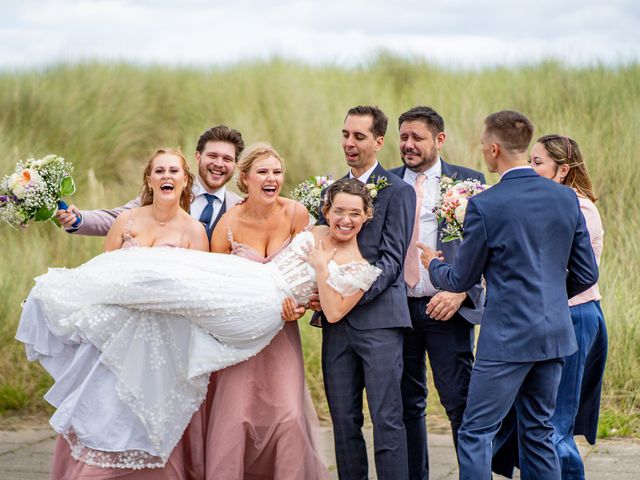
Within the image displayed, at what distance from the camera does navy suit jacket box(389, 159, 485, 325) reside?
5.09 m

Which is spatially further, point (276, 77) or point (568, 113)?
point (276, 77)

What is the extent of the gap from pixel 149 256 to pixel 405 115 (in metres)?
1.57

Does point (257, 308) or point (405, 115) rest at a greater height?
point (405, 115)

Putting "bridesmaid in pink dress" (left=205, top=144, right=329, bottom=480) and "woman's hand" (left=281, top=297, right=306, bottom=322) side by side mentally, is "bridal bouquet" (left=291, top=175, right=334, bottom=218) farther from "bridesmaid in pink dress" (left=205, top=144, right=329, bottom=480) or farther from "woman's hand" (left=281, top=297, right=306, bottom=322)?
"woman's hand" (left=281, top=297, right=306, bottom=322)

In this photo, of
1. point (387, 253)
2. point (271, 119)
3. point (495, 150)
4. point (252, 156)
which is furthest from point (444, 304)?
point (271, 119)

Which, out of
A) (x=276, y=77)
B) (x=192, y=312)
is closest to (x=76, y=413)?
(x=192, y=312)

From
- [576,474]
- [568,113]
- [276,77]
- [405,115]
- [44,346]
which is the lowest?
[576,474]

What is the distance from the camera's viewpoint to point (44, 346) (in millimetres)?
5066

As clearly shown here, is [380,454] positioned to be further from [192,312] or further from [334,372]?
[192,312]

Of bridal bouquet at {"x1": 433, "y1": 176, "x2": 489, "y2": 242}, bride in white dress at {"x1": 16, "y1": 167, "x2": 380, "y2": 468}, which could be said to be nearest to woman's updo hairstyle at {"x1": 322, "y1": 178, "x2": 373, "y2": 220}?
bride in white dress at {"x1": 16, "y1": 167, "x2": 380, "y2": 468}

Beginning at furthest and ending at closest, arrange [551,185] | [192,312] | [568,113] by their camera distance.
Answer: [568,113], [192,312], [551,185]

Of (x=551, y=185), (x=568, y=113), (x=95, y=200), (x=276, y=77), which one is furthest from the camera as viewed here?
(x=276, y=77)

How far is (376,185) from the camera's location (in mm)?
5035

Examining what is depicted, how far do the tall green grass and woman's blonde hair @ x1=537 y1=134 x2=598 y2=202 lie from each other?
293cm
